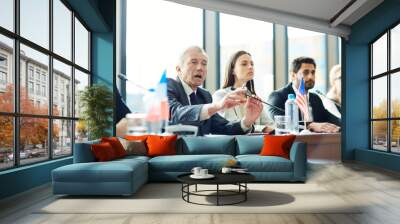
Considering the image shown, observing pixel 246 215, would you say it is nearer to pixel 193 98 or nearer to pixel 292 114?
pixel 193 98

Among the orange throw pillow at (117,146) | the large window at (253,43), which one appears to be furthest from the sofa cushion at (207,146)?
the large window at (253,43)

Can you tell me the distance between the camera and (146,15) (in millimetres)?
9312

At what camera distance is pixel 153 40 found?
9.27 m

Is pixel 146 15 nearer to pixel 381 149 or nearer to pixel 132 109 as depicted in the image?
pixel 132 109

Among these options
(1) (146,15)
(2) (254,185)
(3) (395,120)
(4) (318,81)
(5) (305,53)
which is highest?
(1) (146,15)

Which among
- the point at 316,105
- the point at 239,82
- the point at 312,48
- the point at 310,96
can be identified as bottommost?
the point at 316,105

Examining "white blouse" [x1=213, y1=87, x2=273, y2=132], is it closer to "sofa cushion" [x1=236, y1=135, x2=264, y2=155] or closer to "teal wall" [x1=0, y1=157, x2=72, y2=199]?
"sofa cushion" [x1=236, y1=135, x2=264, y2=155]

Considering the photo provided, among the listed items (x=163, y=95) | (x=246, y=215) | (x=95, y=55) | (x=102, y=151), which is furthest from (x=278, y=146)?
(x=95, y=55)

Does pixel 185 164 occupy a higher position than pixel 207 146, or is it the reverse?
pixel 207 146

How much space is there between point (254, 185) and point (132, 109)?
4.41 metres

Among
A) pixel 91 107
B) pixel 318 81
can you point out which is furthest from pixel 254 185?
pixel 318 81

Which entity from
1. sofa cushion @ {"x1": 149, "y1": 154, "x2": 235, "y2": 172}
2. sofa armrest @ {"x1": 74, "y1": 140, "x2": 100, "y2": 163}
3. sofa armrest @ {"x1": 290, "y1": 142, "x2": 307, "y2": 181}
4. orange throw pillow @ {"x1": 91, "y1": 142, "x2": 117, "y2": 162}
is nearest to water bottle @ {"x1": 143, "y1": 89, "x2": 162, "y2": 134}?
sofa cushion @ {"x1": 149, "y1": 154, "x2": 235, "y2": 172}

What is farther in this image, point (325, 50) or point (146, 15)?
point (325, 50)

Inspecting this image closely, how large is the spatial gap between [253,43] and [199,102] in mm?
2064
